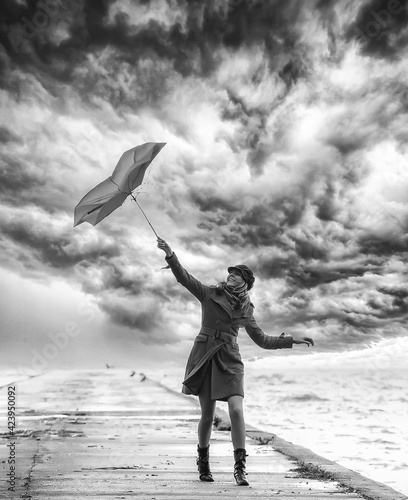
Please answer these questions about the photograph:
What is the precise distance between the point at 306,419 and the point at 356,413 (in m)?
1.73

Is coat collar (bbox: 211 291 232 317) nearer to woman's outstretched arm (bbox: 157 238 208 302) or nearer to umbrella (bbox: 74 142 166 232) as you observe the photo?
woman's outstretched arm (bbox: 157 238 208 302)

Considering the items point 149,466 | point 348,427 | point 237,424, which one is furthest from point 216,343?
point 348,427

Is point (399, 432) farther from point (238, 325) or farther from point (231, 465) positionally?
point (238, 325)

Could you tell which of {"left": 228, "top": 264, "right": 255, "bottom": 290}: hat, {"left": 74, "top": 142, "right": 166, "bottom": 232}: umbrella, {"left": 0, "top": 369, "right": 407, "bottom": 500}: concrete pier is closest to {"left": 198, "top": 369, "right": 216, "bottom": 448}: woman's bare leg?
{"left": 0, "top": 369, "right": 407, "bottom": 500}: concrete pier

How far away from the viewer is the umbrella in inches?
240

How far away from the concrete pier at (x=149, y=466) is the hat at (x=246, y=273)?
1.72 metres

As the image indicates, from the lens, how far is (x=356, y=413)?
1424cm

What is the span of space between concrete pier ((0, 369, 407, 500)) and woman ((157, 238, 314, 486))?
1.53ft

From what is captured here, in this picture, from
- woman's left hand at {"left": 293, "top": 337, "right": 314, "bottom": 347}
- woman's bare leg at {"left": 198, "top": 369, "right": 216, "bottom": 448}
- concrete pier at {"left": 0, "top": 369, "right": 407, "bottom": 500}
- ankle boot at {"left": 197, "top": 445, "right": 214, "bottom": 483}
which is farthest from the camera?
woman's left hand at {"left": 293, "top": 337, "right": 314, "bottom": 347}

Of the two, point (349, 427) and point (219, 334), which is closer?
point (219, 334)

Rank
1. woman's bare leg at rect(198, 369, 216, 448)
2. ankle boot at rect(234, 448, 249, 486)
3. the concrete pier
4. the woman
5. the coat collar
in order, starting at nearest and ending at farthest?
1. the concrete pier
2. ankle boot at rect(234, 448, 249, 486)
3. the woman
4. woman's bare leg at rect(198, 369, 216, 448)
5. the coat collar

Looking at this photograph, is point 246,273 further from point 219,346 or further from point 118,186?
point 118,186

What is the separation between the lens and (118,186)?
612 centimetres

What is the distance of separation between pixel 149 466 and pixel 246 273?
2.02 meters
